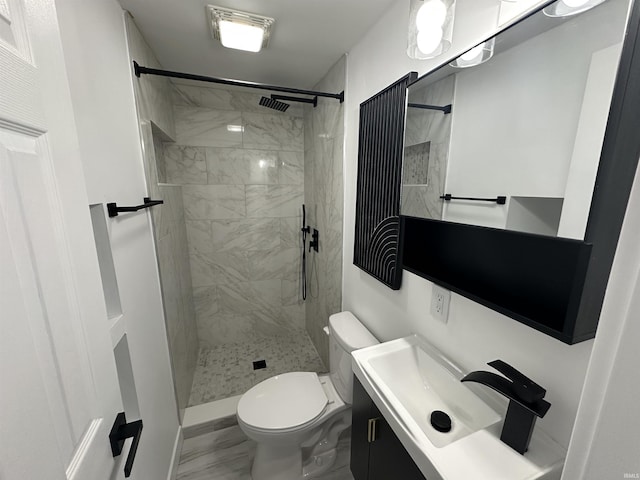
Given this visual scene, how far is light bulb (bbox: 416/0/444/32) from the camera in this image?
77cm

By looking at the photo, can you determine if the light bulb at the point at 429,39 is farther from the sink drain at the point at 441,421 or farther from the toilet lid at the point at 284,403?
the toilet lid at the point at 284,403

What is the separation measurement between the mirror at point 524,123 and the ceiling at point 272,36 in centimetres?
59

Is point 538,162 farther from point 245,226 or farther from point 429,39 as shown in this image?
point 245,226

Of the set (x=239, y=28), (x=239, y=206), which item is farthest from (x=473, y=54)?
(x=239, y=206)

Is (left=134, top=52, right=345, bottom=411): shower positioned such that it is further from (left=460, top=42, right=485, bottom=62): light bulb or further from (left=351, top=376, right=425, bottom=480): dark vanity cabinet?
(left=460, top=42, right=485, bottom=62): light bulb

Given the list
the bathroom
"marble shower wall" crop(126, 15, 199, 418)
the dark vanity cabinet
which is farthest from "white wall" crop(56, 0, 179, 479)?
the dark vanity cabinet

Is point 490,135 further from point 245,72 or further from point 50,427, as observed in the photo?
point 245,72

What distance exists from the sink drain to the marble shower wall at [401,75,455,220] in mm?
695

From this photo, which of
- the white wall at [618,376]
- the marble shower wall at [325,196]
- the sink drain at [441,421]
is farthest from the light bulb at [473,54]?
the sink drain at [441,421]

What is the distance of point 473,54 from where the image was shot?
2.59ft

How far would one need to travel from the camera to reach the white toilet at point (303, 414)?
51.8 inches

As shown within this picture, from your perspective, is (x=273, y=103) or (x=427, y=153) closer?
(x=427, y=153)

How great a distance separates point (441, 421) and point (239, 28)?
1.92 meters

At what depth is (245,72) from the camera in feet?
6.13
